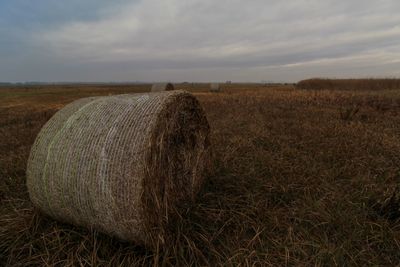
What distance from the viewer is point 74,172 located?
287 centimetres

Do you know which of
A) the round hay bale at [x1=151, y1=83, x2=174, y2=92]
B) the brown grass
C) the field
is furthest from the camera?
the brown grass

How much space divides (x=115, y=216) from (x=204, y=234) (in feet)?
3.18

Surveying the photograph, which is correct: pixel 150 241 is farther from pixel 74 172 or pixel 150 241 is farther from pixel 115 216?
pixel 74 172

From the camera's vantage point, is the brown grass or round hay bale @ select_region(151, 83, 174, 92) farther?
the brown grass

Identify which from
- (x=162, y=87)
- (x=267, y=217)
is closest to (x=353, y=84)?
(x=162, y=87)

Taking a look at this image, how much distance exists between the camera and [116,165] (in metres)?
2.69

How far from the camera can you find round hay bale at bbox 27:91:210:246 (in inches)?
105

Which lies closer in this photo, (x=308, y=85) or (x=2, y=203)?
(x=2, y=203)

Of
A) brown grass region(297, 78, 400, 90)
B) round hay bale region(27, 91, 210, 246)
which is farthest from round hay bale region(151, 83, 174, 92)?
brown grass region(297, 78, 400, 90)

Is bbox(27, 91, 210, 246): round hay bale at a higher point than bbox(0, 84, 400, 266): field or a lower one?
higher

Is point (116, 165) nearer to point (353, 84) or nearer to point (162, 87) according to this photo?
point (162, 87)

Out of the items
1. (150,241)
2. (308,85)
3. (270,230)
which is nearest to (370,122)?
(270,230)

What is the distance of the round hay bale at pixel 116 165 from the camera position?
8.78 ft

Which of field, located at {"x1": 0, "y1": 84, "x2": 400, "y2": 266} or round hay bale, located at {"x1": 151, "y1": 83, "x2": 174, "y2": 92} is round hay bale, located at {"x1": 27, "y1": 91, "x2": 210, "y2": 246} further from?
round hay bale, located at {"x1": 151, "y1": 83, "x2": 174, "y2": 92}
